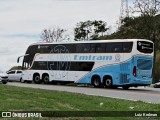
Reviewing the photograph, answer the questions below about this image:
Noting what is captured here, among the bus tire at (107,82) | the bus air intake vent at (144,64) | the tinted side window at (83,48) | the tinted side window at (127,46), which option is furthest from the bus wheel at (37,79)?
the bus air intake vent at (144,64)

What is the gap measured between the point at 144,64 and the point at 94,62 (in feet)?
13.6

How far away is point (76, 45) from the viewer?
1374 inches

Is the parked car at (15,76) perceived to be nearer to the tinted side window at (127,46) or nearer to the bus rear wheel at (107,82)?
the bus rear wheel at (107,82)

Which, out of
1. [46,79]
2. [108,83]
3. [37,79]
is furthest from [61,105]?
[37,79]

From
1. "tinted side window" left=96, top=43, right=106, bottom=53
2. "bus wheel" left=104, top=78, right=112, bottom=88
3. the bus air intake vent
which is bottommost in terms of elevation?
"bus wheel" left=104, top=78, right=112, bottom=88

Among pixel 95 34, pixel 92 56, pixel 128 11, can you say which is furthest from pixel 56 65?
pixel 95 34

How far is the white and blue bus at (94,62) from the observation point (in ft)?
101

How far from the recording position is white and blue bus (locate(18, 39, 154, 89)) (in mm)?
30766

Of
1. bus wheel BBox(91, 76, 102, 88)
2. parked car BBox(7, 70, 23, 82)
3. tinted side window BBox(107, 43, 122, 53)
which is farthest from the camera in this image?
parked car BBox(7, 70, 23, 82)

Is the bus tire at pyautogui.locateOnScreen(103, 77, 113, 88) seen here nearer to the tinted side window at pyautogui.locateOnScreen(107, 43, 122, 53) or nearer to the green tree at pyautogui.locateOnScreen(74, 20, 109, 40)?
the tinted side window at pyautogui.locateOnScreen(107, 43, 122, 53)

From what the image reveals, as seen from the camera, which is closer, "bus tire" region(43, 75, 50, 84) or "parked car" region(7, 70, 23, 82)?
"bus tire" region(43, 75, 50, 84)

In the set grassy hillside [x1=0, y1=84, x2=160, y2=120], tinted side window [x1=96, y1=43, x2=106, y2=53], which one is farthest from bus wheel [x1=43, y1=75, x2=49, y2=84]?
grassy hillside [x1=0, y1=84, x2=160, y2=120]

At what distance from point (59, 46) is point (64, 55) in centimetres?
129

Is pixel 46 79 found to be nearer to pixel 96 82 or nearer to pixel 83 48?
pixel 83 48
